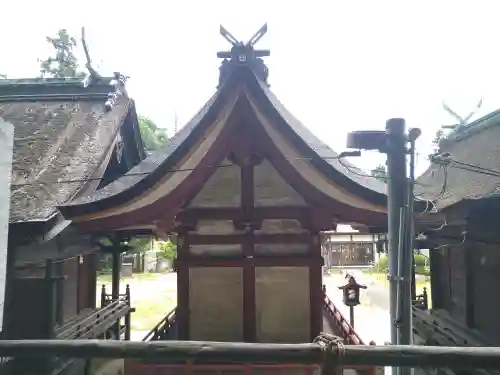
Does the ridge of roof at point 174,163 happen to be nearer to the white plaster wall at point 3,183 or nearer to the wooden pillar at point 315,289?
the wooden pillar at point 315,289

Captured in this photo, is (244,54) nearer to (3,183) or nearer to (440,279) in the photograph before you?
(3,183)

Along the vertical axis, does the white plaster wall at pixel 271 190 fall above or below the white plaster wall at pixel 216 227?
above

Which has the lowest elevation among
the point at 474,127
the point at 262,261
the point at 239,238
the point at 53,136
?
the point at 262,261

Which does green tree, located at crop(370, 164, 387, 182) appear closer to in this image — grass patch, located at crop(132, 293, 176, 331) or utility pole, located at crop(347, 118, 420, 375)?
utility pole, located at crop(347, 118, 420, 375)

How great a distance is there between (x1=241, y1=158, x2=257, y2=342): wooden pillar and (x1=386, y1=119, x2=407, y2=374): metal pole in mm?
2313

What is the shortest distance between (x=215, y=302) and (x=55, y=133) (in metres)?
4.62

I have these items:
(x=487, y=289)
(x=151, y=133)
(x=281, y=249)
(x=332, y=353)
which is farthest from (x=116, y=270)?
(x=151, y=133)

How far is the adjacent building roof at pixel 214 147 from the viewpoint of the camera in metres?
4.99

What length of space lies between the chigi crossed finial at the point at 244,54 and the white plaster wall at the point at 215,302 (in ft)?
9.43

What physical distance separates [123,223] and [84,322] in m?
3.46

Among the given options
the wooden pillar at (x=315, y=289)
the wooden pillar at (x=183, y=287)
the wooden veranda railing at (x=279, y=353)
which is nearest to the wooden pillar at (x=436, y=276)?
the wooden pillar at (x=315, y=289)

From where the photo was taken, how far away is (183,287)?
5668 millimetres

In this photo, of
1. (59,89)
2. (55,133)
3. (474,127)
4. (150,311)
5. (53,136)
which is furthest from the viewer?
(150,311)

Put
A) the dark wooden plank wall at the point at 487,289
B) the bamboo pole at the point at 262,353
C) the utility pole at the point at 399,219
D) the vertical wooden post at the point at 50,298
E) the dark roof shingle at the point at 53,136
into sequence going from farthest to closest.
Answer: the dark wooden plank wall at the point at 487,289, the vertical wooden post at the point at 50,298, the dark roof shingle at the point at 53,136, the utility pole at the point at 399,219, the bamboo pole at the point at 262,353
